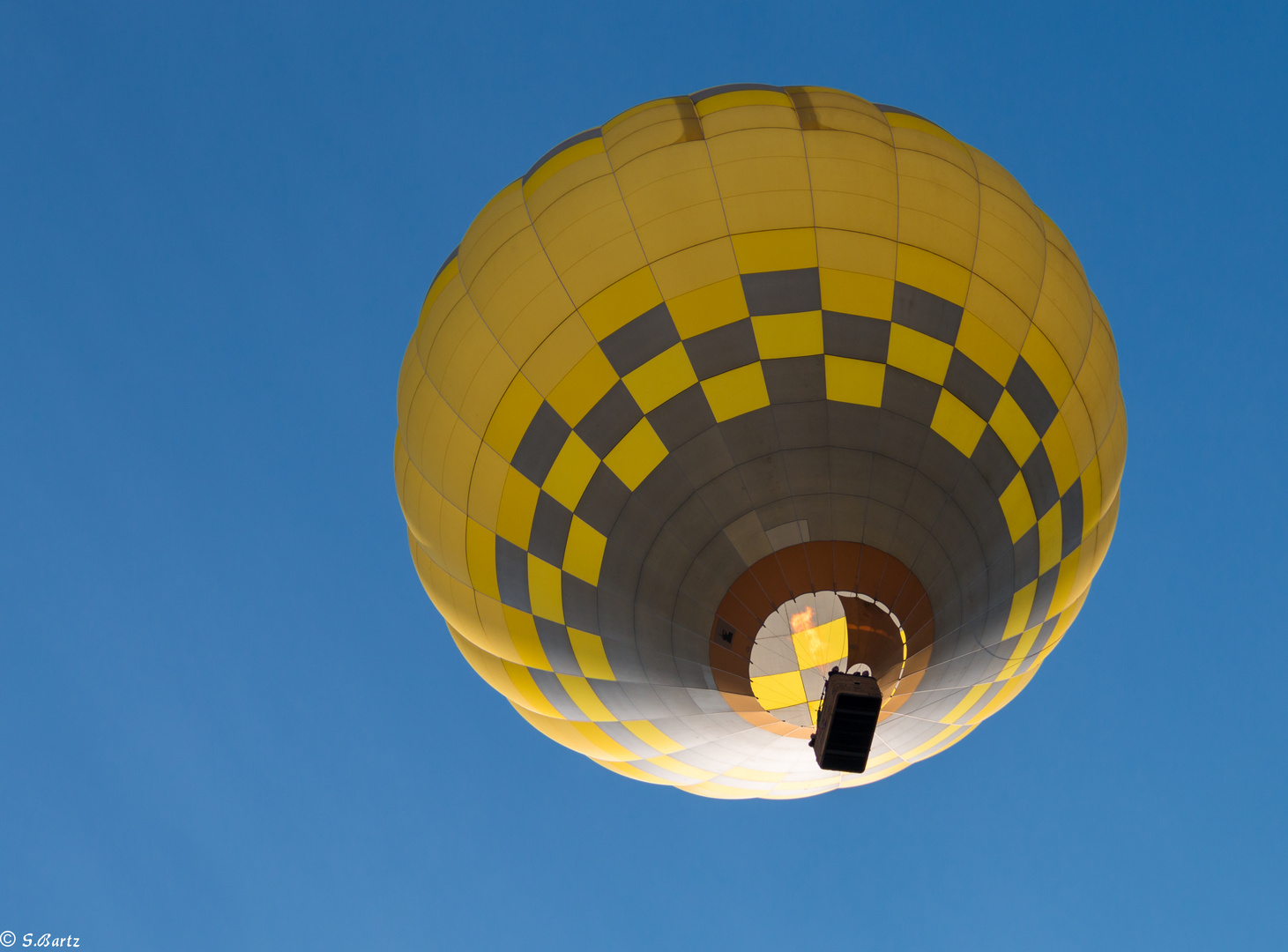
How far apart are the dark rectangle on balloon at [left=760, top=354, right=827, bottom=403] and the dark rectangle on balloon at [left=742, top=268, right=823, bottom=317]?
36 centimetres

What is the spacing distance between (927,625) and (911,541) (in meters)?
0.65

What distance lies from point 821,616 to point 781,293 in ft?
7.78

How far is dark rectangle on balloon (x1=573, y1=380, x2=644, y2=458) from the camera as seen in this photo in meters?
6.29

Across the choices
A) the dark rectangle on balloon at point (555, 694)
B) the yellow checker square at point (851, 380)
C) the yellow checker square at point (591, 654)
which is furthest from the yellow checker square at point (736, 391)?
the dark rectangle on balloon at point (555, 694)

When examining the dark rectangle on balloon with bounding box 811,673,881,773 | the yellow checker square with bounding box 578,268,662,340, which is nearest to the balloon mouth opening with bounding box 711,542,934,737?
the dark rectangle on balloon with bounding box 811,673,881,773

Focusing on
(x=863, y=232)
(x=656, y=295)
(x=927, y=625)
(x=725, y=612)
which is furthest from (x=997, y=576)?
(x=656, y=295)

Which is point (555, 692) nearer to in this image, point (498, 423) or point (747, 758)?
point (747, 758)

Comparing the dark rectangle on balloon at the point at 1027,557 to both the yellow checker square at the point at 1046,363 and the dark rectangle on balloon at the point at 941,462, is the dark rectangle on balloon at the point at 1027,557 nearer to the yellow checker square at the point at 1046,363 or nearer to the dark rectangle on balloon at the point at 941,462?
the dark rectangle on balloon at the point at 941,462

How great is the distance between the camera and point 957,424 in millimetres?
6359

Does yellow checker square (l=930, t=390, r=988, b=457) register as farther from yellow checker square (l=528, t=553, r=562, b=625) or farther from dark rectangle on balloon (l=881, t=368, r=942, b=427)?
yellow checker square (l=528, t=553, r=562, b=625)

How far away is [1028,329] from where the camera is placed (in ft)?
21.9

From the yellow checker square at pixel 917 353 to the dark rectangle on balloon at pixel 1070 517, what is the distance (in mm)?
1656

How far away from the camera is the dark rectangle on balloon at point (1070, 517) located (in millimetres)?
6992

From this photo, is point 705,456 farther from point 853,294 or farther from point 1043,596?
point 1043,596
